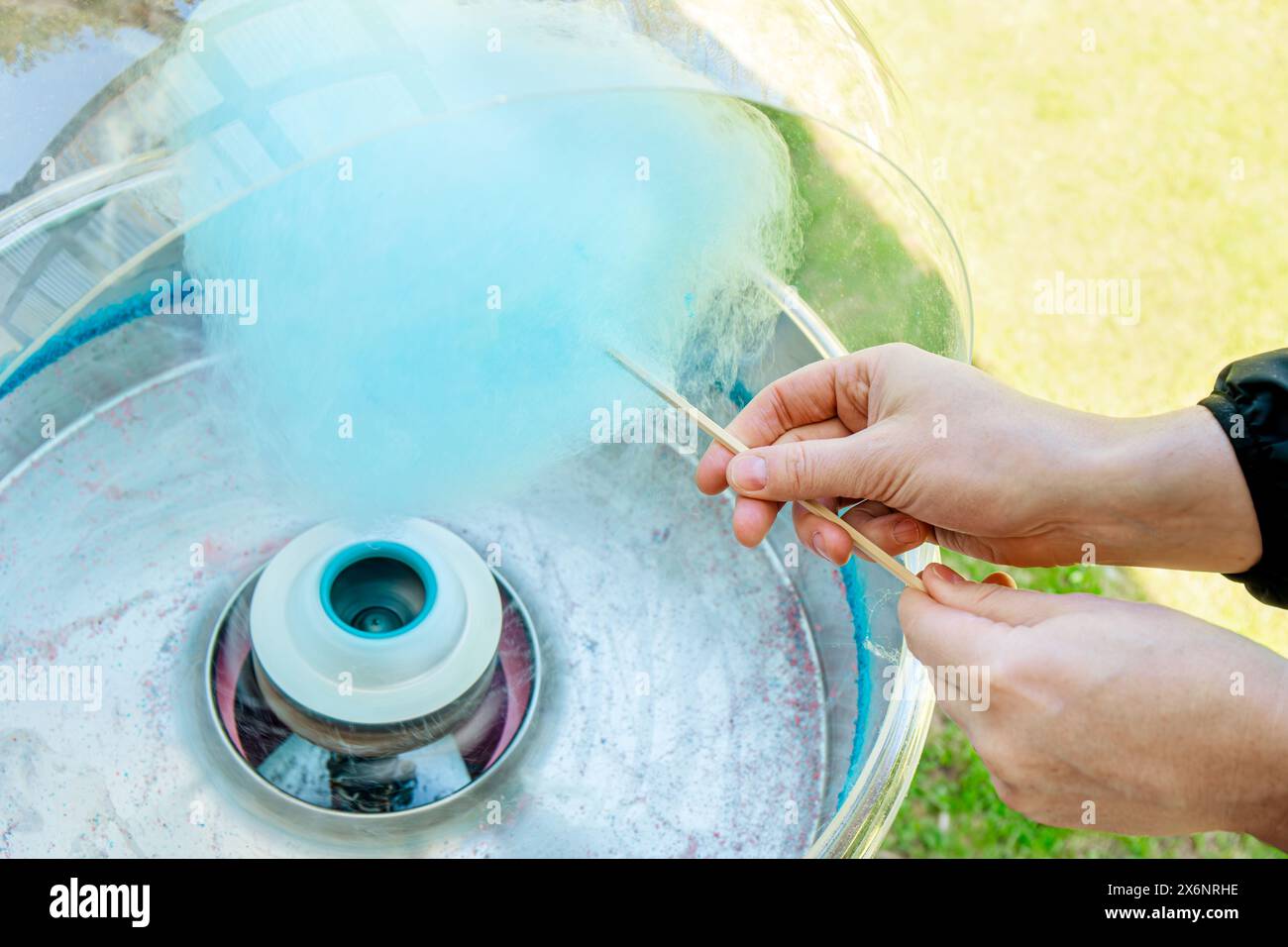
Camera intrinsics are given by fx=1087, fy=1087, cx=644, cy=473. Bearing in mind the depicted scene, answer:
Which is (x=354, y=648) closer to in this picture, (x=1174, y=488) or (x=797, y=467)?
(x=797, y=467)

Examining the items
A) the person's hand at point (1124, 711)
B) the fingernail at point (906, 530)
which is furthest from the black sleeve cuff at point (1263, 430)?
the fingernail at point (906, 530)

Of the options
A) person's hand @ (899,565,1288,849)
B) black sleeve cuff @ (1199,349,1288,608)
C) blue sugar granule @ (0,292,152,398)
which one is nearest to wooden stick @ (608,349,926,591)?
person's hand @ (899,565,1288,849)

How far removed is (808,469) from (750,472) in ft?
0.25

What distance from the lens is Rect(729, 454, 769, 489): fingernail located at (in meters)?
1.39

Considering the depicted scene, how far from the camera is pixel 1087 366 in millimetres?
3102

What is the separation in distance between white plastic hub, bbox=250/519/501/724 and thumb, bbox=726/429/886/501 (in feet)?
1.51

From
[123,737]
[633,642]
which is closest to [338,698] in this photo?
[123,737]

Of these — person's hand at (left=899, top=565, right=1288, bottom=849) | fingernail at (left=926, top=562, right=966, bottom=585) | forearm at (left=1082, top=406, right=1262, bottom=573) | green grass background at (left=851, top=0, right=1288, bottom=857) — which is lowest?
person's hand at (left=899, top=565, right=1288, bottom=849)

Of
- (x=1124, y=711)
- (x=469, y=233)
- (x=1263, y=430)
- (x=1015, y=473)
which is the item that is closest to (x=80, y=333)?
(x=469, y=233)

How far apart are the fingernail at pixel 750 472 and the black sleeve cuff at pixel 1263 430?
565 mm

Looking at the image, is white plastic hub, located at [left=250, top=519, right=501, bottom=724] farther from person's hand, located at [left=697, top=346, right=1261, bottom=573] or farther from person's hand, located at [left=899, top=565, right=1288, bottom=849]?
person's hand, located at [left=899, top=565, right=1288, bottom=849]

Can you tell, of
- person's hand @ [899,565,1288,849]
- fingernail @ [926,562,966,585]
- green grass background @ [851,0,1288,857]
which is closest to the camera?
person's hand @ [899,565,1288,849]

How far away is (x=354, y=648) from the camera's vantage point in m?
1.49
